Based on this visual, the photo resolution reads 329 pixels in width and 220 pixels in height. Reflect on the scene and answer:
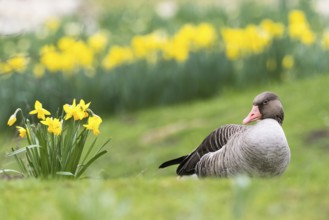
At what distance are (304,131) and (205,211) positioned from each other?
6385mm

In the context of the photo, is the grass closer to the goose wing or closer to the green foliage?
the goose wing

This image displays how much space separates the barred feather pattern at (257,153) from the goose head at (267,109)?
137 millimetres

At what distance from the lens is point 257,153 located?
4875 mm

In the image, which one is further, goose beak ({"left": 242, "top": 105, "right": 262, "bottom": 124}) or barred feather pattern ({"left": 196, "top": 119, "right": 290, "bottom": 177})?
goose beak ({"left": 242, "top": 105, "right": 262, "bottom": 124})

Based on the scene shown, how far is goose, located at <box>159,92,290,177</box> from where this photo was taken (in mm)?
4875

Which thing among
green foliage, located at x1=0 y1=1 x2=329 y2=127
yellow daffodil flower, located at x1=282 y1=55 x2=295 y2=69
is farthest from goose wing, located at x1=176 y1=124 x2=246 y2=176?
yellow daffodil flower, located at x1=282 y1=55 x2=295 y2=69

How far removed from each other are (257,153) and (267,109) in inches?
18.6

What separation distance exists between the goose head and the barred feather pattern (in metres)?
0.14

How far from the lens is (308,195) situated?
396 centimetres

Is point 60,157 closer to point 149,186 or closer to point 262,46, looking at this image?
point 149,186

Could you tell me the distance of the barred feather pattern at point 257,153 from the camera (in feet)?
16.0

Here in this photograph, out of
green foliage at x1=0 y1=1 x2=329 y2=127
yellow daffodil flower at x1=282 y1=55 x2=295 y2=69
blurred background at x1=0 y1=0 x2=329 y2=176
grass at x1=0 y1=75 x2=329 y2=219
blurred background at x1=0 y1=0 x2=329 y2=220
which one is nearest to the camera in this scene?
grass at x1=0 y1=75 x2=329 y2=219

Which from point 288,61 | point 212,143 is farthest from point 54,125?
point 288,61

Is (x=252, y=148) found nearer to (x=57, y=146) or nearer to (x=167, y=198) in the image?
(x=167, y=198)
